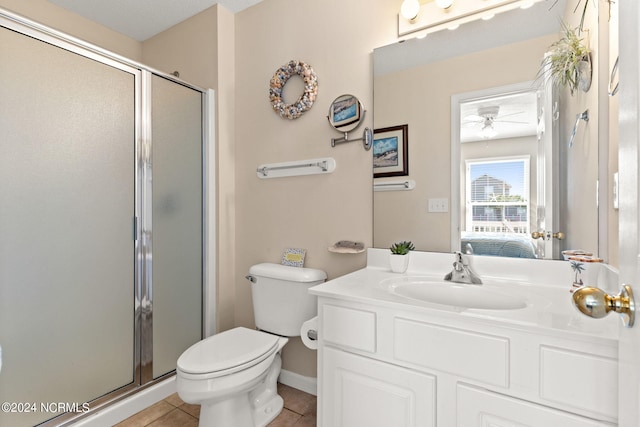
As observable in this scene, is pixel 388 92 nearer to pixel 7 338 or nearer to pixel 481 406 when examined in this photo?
pixel 481 406

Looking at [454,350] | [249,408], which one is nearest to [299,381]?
[249,408]

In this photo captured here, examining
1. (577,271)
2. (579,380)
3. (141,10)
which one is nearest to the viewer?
(579,380)

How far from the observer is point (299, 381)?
197 centimetres

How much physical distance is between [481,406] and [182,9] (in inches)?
105

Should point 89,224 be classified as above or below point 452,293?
above

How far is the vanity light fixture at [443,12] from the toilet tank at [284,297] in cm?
132

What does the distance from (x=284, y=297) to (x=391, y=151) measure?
3.13 ft

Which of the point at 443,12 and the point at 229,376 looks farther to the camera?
the point at 443,12

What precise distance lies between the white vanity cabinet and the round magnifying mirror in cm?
94

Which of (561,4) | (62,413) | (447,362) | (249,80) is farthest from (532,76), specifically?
(62,413)

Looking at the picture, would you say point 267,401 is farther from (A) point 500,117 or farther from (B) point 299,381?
(A) point 500,117

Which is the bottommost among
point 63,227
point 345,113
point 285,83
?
point 63,227

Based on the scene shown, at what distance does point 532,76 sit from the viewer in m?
1.32

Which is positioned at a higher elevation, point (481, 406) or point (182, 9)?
point (182, 9)
